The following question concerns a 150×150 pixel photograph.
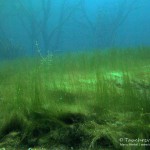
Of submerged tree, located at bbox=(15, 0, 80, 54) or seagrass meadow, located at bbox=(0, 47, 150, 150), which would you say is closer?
seagrass meadow, located at bbox=(0, 47, 150, 150)

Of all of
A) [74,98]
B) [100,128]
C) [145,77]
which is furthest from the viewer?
[145,77]

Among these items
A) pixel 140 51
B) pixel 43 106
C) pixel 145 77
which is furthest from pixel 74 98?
pixel 140 51

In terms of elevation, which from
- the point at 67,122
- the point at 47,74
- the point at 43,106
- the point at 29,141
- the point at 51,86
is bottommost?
the point at 29,141

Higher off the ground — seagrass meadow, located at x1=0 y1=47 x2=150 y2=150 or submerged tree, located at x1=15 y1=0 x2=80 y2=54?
submerged tree, located at x1=15 y1=0 x2=80 y2=54

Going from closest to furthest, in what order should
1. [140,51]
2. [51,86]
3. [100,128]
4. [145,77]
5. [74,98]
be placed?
1. [100,128]
2. [74,98]
3. [51,86]
4. [145,77]
5. [140,51]

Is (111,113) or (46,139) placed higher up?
(111,113)

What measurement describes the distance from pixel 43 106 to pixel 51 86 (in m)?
0.97

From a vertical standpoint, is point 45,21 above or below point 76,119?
above

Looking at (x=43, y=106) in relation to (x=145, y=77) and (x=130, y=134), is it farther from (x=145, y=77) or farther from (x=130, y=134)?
(x=145, y=77)

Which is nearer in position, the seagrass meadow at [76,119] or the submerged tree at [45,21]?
the seagrass meadow at [76,119]

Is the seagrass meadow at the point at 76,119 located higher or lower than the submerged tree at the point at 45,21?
lower

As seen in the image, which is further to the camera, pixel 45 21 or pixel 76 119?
pixel 45 21

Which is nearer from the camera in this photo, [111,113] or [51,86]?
[111,113]

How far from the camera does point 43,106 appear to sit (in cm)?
337
